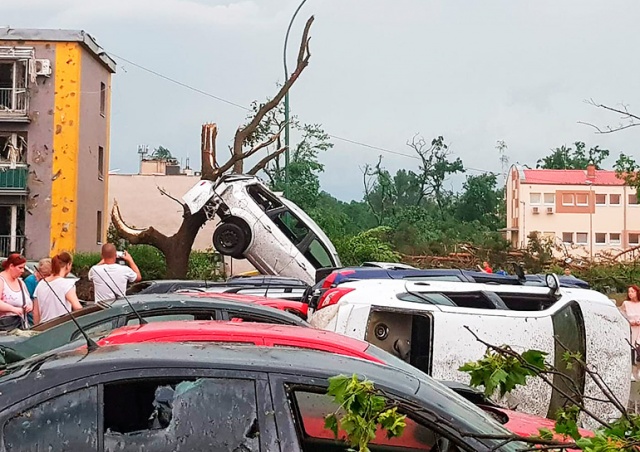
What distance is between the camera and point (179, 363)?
356cm

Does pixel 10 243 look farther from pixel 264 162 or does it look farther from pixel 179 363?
pixel 179 363

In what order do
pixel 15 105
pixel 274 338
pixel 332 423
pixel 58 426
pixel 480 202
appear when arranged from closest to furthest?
pixel 332 423 < pixel 58 426 < pixel 274 338 < pixel 15 105 < pixel 480 202

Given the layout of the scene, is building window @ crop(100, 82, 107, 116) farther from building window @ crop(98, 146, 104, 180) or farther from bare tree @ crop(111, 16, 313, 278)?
bare tree @ crop(111, 16, 313, 278)

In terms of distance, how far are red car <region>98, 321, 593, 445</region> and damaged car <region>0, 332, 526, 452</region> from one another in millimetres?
791

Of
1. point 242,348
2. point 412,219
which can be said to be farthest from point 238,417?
point 412,219

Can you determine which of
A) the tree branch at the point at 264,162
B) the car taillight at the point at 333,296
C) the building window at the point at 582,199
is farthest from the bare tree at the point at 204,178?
the building window at the point at 582,199

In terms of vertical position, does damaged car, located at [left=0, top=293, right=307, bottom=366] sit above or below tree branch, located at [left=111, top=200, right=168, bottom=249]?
below

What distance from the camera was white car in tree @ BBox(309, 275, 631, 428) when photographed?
25.7 feet

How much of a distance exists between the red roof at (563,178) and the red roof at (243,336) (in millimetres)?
69652

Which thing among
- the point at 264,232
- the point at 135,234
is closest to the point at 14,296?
the point at 264,232

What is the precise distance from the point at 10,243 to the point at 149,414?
110ft

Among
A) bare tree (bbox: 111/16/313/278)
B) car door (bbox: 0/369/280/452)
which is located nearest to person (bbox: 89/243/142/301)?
car door (bbox: 0/369/280/452)

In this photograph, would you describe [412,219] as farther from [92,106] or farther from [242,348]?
[242,348]

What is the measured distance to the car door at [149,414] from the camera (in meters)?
3.36
